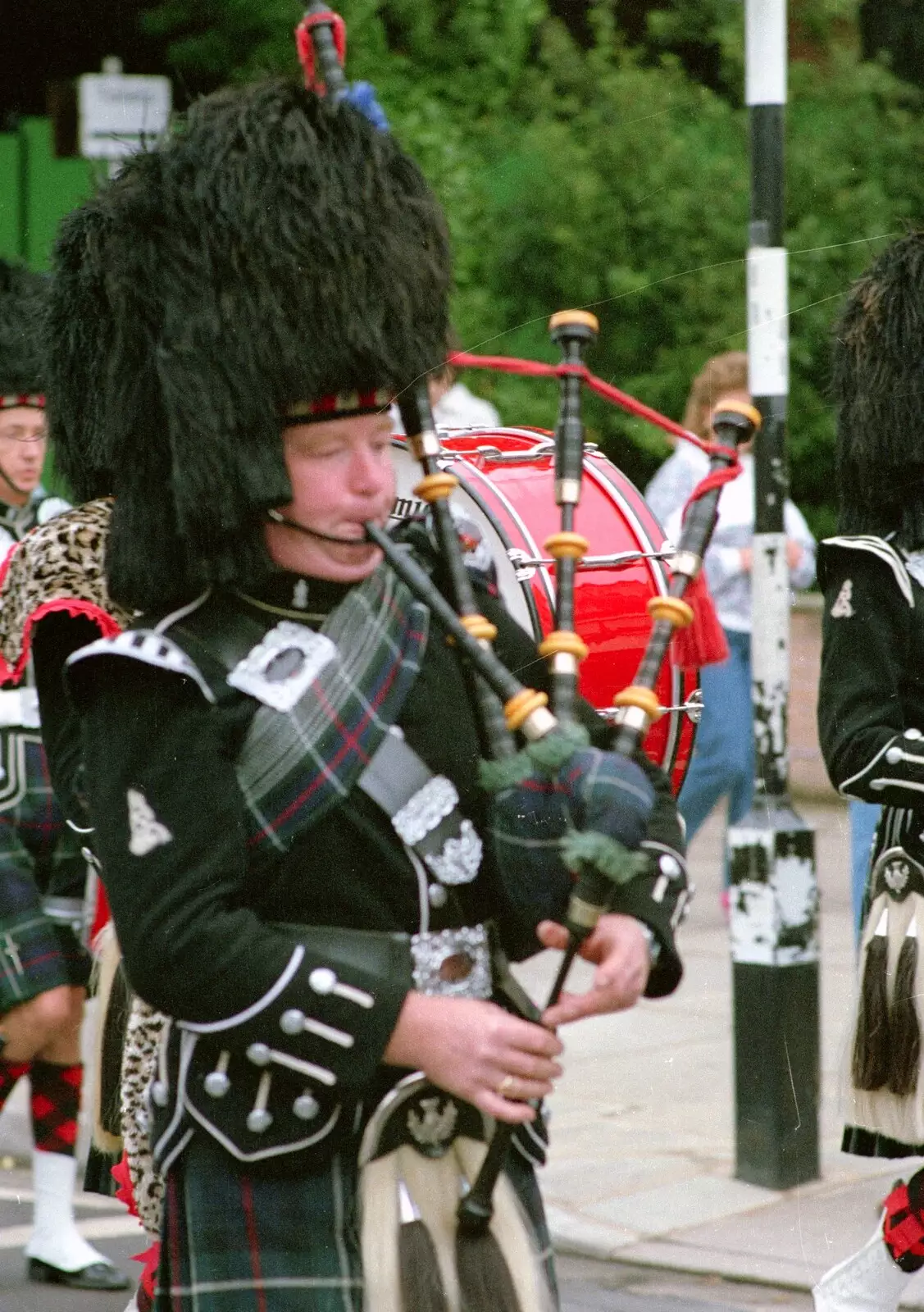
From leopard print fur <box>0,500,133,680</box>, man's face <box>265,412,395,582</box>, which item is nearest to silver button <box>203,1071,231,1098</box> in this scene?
man's face <box>265,412,395,582</box>

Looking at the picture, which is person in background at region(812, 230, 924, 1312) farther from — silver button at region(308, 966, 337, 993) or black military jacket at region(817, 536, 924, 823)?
silver button at region(308, 966, 337, 993)

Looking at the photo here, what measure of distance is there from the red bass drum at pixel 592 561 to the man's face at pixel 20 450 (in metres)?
1.32

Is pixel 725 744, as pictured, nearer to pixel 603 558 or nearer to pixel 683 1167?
pixel 683 1167

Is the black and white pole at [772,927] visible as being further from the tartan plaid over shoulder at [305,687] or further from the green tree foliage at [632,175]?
the tartan plaid over shoulder at [305,687]

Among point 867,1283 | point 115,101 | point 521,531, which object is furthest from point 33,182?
point 867,1283

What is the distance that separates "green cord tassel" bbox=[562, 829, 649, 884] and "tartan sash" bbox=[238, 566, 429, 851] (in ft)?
0.98

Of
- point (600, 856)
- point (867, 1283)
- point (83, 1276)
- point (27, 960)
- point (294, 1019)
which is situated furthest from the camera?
point (83, 1276)

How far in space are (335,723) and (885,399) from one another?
193 cm

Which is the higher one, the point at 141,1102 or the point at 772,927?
the point at 141,1102

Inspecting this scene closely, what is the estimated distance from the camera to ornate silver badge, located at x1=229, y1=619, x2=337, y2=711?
2.36 meters

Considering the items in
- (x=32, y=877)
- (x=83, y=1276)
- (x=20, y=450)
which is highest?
(x=20, y=450)

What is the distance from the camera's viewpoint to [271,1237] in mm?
2363

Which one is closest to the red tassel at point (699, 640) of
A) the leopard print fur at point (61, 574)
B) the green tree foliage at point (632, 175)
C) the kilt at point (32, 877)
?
the green tree foliage at point (632, 175)

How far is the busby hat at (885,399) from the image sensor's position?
3943 millimetres
